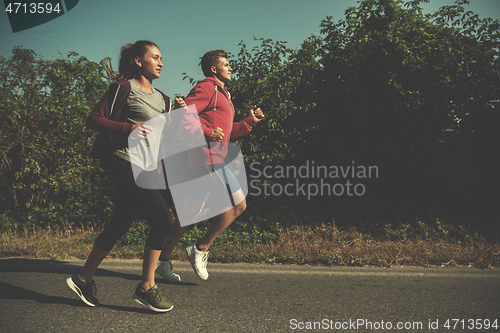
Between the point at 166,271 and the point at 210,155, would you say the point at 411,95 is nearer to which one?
the point at 210,155

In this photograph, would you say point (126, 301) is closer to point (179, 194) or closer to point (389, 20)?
point (179, 194)

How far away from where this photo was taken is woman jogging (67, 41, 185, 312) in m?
2.51

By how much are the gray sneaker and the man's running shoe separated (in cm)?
39

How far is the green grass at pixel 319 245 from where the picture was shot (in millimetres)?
3904

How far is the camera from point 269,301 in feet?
9.07

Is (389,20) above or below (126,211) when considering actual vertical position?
above

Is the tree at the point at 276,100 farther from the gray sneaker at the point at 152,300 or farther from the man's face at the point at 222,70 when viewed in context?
the gray sneaker at the point at 152,300

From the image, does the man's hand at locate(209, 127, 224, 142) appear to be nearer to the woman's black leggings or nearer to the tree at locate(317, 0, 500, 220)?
the woman's black leggings

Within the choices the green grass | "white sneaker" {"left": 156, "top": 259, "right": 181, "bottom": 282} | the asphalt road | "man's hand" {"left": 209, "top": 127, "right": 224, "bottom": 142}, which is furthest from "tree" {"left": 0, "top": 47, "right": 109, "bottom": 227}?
"man's hand" {"left": 209, "top": 127, "right": 224, "bottom": 142}

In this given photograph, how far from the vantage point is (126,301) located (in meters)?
2.78

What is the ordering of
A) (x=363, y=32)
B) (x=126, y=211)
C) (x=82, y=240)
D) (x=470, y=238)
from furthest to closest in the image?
(x=363, y=32)
(x=82, y=240)
(x=470, y=238)
(x=126, y=211)

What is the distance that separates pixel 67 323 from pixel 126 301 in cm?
50

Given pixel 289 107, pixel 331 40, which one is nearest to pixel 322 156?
pixel 289 107

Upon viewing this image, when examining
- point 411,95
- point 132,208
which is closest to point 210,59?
point 132,208
